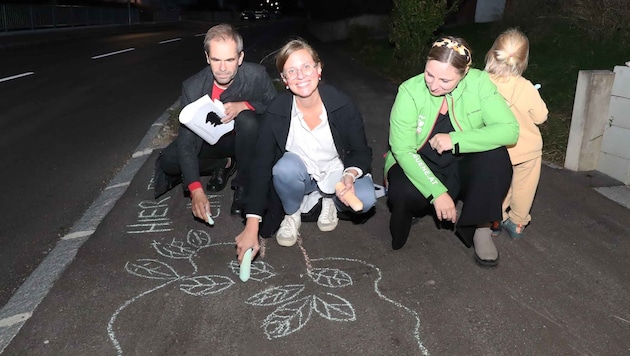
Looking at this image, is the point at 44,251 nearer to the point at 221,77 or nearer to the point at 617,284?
the point at 221,77

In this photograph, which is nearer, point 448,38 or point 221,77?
point 448,38

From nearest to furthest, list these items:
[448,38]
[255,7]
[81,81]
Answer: [448,38] → [81,81] → [255,7]

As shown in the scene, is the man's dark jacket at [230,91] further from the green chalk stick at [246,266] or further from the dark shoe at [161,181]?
the green chalk stick at [246,266]

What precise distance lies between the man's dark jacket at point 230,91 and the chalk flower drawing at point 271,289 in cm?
73

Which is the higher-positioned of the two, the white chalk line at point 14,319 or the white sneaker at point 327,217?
the white sneaker at point 327,217

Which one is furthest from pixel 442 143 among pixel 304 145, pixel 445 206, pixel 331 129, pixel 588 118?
pixel 588 118

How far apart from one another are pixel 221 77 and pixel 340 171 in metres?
1.14

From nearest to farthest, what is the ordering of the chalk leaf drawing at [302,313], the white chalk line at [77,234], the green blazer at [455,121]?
1. the chalk leaf drawing at [302,313]
2. the green blazer at [455,121]
3. the white chalk line at [77,234]

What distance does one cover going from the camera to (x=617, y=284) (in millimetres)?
3639

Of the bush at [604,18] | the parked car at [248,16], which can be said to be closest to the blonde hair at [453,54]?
the bush at [604,18]

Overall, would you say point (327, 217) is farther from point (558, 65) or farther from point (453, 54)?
point (558, 65)

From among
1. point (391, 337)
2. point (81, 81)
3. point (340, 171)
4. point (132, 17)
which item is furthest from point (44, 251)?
point (132, 17)

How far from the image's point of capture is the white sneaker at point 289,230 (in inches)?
165

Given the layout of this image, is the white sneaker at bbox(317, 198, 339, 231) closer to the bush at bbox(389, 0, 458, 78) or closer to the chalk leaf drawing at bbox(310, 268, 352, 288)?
the chalk leaf drawing at bbox(310, 268, 352, 288)
